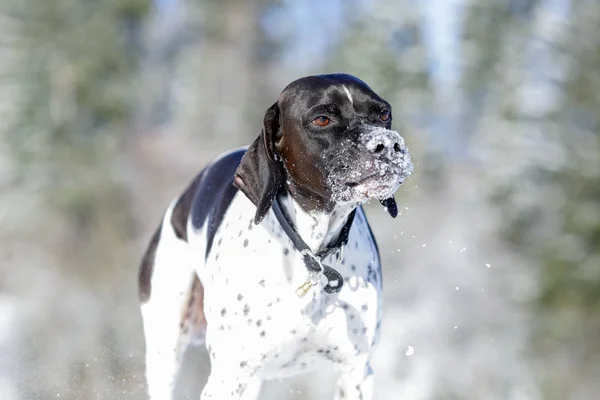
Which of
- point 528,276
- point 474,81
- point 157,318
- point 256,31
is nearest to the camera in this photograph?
point 157,318

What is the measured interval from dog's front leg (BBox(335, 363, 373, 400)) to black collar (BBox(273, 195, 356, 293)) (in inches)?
18.2

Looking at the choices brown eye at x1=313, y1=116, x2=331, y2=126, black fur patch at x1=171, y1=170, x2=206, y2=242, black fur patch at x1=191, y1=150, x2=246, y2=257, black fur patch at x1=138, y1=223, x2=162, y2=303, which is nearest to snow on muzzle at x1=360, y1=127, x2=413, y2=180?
brown eye at x1=313, y1=116, x2=331, y2=126

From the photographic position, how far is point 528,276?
15492mm

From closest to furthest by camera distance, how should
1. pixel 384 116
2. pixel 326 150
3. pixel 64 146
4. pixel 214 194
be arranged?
pixel 326 150, pixel 384 116, pixel 214 194, pixel 64 146

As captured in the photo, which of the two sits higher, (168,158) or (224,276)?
(224,276)

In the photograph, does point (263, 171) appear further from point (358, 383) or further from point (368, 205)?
point (368, 205)

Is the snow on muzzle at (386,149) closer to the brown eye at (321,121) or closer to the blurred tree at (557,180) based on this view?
the brown eye at (321,121)

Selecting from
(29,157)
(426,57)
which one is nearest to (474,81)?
(426,57)

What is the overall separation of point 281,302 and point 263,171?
1.77ft

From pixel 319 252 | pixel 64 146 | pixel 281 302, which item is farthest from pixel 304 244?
pixel 64 146

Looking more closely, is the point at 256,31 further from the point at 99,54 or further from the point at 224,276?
the point at 224,276

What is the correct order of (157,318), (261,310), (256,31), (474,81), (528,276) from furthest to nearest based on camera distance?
(256,31) → (474,81) → (528,276) → (157,318) → (261,310)

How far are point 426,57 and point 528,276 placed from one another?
7949 mm

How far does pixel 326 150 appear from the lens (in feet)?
10.6
